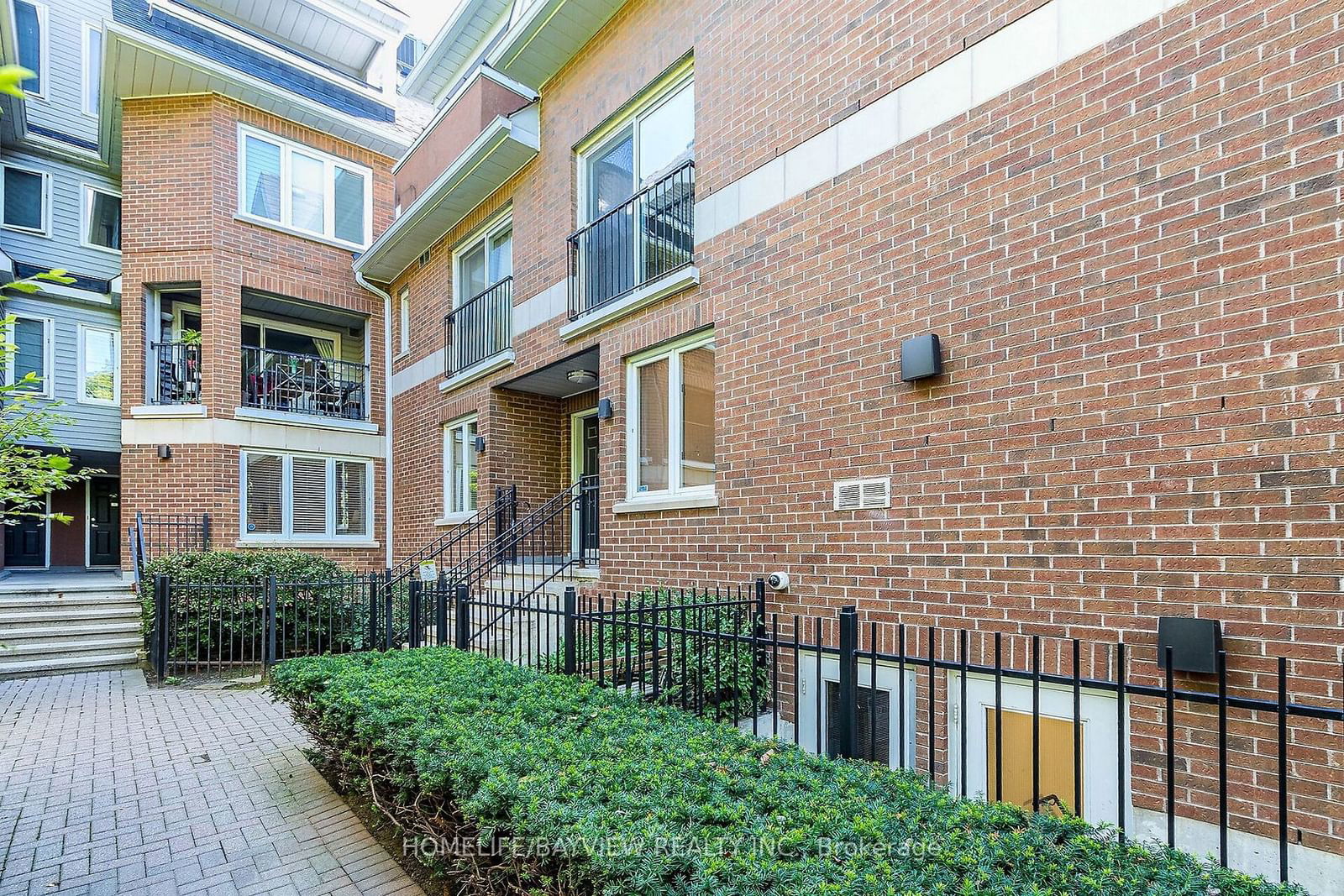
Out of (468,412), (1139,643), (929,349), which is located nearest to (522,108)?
(468,412)

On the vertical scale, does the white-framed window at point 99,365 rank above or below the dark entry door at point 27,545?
above

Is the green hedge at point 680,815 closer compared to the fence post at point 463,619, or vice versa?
the green hedge at point 680,815

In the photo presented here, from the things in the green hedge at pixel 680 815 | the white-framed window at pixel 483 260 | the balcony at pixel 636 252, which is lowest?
the green hedge at pixel 680 815

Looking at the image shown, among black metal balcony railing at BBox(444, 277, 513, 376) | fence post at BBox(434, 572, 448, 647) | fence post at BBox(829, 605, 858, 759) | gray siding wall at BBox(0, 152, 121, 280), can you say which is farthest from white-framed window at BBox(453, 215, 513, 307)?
gray siding wall at BBox(0, 152, 121, 280)

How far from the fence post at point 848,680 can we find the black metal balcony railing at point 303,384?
38.8 feet

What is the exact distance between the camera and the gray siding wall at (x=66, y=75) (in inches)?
594

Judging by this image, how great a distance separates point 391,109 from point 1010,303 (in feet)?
48.3

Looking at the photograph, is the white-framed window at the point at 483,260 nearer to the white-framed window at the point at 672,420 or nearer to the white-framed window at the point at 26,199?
the white-framed window at the point at 672,420

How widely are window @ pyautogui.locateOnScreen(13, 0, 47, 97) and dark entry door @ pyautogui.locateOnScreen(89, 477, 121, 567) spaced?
8.25 m

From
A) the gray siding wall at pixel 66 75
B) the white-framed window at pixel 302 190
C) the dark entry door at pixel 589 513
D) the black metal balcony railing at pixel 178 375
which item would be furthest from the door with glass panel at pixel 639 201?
the gray siding wall at pixel 66 75

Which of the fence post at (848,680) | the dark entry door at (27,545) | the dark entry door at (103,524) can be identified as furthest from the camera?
the dark entry door at (103,524)

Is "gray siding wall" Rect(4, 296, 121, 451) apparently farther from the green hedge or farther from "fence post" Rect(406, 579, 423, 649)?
the green hedge

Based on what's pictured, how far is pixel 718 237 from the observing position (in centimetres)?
670

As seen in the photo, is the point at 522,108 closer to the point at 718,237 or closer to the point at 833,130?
the point at 718,237
